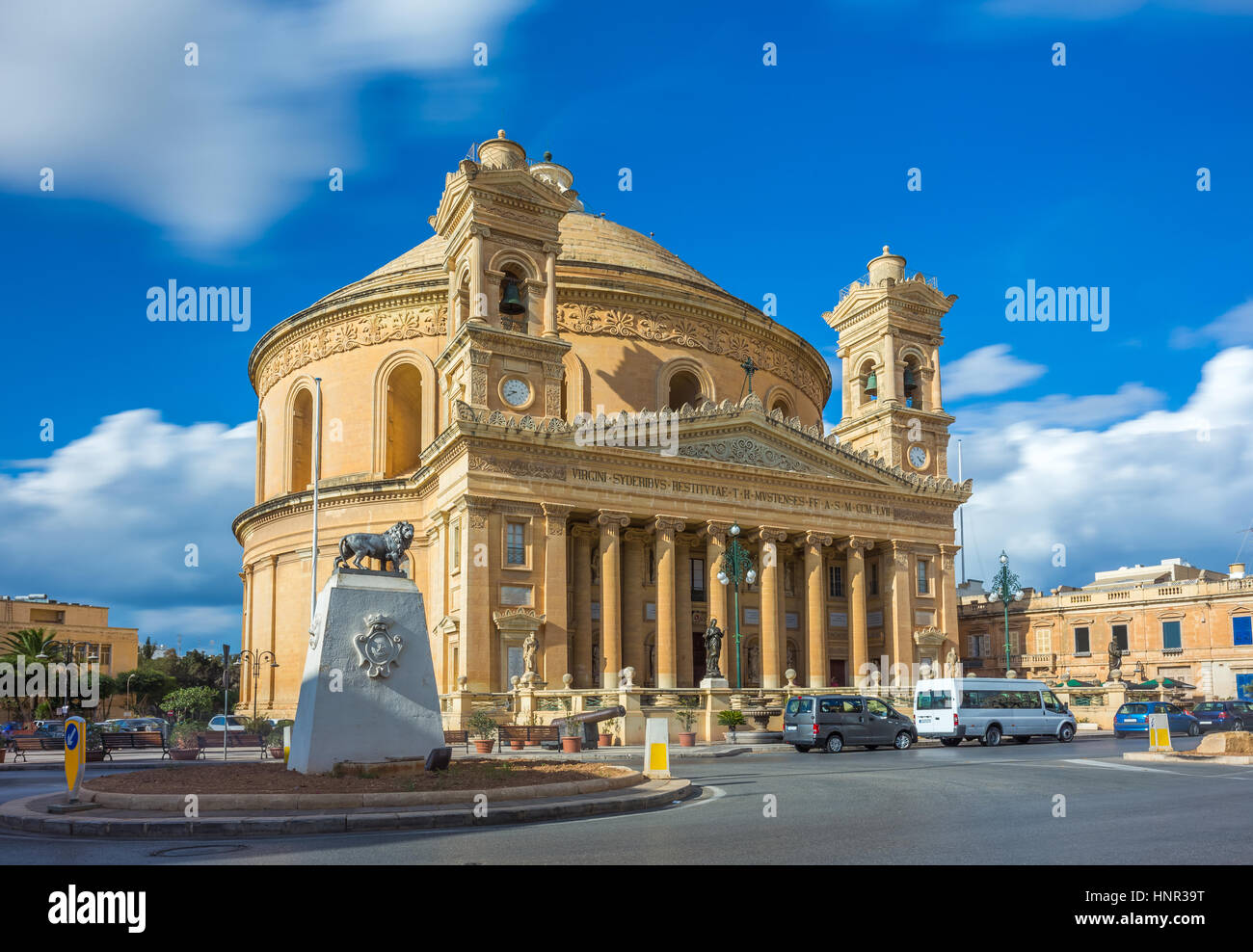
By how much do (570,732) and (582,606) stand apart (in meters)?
10.9

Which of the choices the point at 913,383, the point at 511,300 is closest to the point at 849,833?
the point at 511,300

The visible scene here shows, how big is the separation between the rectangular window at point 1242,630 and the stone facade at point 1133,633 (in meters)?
0.04

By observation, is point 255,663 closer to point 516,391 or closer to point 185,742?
point 516,391

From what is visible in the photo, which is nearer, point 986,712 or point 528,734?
point 528,734

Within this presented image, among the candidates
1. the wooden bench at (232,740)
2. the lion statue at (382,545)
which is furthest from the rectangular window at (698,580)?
the lion statue at (382,545)

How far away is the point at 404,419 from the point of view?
5253cm

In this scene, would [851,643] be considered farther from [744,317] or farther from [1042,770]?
[1042,770]

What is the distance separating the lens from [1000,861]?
32.5ft

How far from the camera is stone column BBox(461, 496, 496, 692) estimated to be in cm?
3759

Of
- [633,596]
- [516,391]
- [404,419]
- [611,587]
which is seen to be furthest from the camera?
[404,419]
